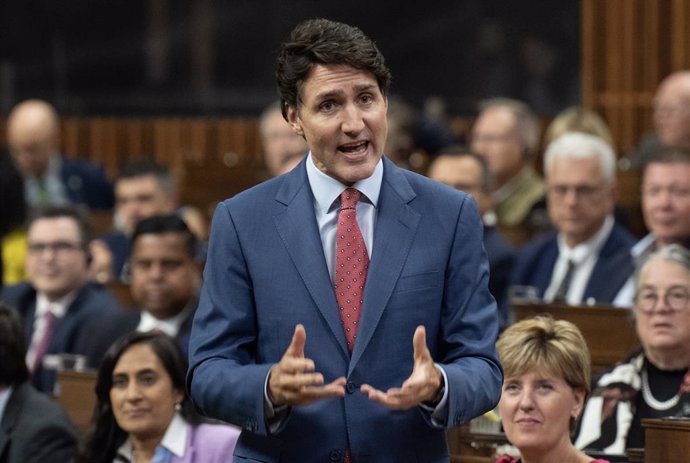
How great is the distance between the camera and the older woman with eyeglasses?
13.0 feet

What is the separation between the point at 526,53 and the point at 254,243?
8.36m

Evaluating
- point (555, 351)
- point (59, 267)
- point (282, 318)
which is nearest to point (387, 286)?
point (282, 318)

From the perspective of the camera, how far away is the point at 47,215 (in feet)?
20.0

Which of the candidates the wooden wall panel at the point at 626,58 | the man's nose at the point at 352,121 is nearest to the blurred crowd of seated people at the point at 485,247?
the wooden wall panel at the point at 626,58

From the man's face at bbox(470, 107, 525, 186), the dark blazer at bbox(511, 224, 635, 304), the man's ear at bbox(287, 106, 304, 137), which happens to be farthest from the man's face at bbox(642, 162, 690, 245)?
the man's ear at bbox(287, 106, 304, 137)

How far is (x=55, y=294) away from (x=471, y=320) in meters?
3.63

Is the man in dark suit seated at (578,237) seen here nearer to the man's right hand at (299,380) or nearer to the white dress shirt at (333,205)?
the white dress shirt at (333,205)

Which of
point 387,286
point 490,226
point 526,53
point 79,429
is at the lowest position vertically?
point 79,429

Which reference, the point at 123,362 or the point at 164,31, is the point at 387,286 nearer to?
the point at 123,362

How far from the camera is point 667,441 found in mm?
3361

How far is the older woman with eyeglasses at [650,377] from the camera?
3.95 metres

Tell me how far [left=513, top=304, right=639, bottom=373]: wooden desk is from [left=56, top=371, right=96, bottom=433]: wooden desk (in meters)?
1.42

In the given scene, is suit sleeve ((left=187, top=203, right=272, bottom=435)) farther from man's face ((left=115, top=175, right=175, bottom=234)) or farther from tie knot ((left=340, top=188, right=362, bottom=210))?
man's face ((left=115, top=175, right=175, bottom=234))

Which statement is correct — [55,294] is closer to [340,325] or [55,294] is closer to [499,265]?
[499,265]
